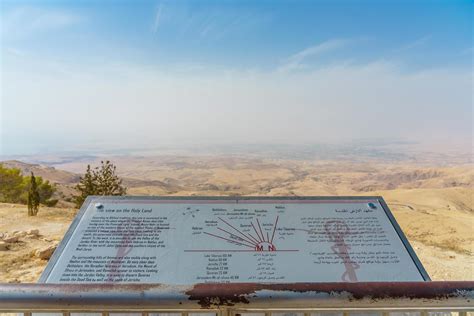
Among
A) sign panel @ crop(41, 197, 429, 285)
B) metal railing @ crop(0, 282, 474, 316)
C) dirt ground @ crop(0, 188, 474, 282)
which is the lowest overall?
dirt ground @ crop(0, 188, 474, 282)

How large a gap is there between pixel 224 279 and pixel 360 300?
1.37 m

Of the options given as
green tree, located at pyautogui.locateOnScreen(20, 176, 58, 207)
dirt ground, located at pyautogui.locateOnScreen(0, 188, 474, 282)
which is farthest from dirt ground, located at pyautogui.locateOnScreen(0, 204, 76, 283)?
→ green tree, located at pyautogui.locateOnScreen(20, 176, 58, 207)

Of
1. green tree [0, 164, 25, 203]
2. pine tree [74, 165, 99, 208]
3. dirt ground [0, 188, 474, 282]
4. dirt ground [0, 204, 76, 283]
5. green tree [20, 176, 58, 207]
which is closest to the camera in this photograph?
dirt ground [0, 204, 76, 283]

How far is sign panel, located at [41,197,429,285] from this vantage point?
8.34 ft

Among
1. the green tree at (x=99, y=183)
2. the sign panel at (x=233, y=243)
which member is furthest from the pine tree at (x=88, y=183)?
the sign panel at (x=233, y=243)

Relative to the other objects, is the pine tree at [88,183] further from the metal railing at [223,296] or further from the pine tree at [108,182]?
the metal railing at [223,296]

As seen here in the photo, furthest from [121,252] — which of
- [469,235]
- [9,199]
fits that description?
[9,199]

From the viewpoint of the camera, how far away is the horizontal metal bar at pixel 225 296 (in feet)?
4.17

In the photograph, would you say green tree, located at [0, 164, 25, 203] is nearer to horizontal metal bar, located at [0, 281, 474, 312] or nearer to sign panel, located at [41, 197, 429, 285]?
sign panel, located at [41, 197, 429, 285]

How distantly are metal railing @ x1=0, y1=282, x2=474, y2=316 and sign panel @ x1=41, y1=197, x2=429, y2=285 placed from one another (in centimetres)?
122

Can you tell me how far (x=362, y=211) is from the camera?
3156 mm

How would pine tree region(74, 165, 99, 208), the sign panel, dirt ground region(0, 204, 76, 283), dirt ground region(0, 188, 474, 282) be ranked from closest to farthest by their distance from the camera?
the sign panel
dirt ground region(0, 204, 76, 283)
dirt ground region(0, 188, 474, 282)
pine tree region(74, 165, 99, 208)

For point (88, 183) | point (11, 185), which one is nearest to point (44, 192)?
point (11, 185)

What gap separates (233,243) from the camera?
9.18 ft
